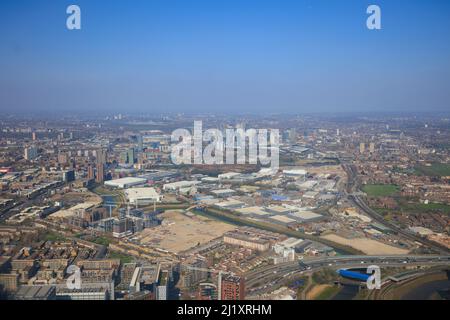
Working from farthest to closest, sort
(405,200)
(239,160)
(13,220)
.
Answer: (239,160)
(405,200)
(13,220)

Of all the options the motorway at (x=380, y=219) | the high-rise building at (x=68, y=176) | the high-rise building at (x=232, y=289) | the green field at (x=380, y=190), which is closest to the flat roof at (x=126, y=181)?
the high-rise building at (x=68, y=176)

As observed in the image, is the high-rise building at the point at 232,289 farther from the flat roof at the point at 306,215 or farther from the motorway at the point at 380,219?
the flat roof at the point at 306,215

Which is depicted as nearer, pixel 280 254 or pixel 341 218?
pixel 280 254

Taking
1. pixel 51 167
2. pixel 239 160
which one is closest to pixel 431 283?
pixel 239 160

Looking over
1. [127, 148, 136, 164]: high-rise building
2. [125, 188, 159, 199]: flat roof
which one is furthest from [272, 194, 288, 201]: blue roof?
[127, 148, 136, 164]: high-rise building
